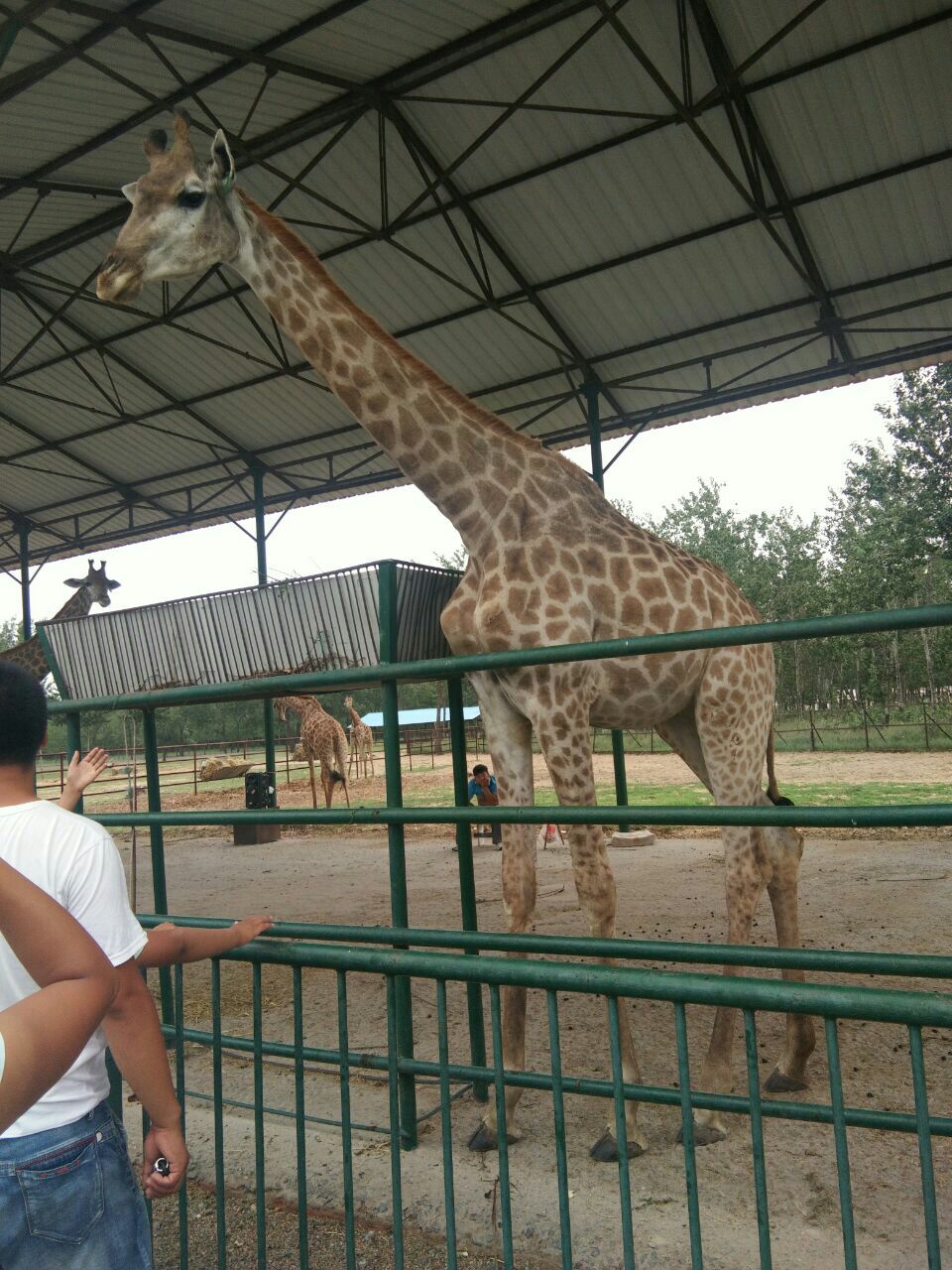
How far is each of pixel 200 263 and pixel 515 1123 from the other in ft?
11.8

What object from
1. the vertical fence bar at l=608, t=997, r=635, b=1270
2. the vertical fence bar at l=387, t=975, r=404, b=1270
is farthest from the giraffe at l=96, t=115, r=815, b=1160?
the vertical fence bar at l=608, t=997, r=635, b=1270

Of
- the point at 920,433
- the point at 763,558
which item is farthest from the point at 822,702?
the point at 763,558

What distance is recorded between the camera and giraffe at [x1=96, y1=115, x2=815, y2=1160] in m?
3.16

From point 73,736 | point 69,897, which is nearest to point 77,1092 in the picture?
point 69,897

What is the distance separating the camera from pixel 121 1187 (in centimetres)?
146

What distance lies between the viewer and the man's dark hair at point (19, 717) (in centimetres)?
147

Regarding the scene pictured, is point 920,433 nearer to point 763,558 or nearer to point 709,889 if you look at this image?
point 763,558

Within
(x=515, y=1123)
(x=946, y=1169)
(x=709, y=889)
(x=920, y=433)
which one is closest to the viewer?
(x=946, y=1169)

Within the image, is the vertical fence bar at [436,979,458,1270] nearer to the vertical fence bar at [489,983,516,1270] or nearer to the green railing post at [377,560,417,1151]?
the vertical fence bar at [489,983,516,1270]

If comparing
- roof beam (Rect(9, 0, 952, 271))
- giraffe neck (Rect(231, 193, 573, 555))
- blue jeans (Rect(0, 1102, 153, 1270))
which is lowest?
blue jeans (Rect(0, 1102, 153, 1270))

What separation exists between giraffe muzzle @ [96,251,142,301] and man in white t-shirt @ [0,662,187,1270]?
2.57 m

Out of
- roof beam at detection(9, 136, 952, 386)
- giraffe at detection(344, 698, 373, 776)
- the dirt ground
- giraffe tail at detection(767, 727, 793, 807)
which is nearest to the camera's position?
the dirt ground

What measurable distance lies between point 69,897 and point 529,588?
84.2 inches

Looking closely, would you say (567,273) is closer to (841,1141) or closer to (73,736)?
(73,736)
